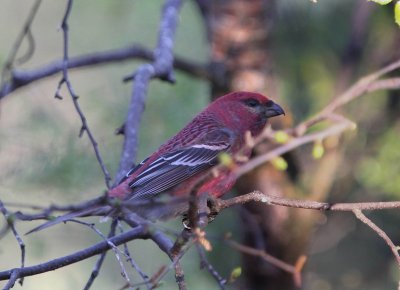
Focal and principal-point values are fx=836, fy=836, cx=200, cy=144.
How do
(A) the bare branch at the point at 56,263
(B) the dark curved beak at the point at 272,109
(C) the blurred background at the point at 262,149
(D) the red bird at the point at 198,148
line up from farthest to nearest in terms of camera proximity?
1. (C) the blurred background at the point at 262,149
2. (B) the dark curved beak at the point at 272,109
3. (D) the red bird at the point at 198,148
4. (A) the bare branch at the point at 56,263

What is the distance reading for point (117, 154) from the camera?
6.64 metres

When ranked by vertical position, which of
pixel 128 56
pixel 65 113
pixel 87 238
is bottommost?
pixel 87 238

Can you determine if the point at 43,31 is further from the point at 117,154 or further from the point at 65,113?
the point at 117,154

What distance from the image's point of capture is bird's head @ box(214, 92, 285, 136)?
515cm

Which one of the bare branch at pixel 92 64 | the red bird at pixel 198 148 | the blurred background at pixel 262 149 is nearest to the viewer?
the red bird at pixel 198 148

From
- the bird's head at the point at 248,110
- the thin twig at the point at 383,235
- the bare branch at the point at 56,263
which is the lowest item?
the thin twig at the point at 383,235

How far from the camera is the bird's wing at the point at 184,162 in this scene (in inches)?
190

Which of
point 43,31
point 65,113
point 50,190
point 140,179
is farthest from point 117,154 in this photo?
point 43,31

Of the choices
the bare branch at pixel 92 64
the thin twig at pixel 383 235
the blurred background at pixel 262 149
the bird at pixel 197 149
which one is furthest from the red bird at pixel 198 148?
the thin twig at pixel 383 235

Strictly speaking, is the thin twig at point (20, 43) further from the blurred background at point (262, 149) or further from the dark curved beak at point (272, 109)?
the dark curved beak at point (272, 109)

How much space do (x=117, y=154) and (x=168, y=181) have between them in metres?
1.83

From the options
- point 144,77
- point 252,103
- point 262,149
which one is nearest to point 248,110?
point 252,103

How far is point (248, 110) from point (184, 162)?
1.81 feet

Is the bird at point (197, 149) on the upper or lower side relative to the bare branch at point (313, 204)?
upper
